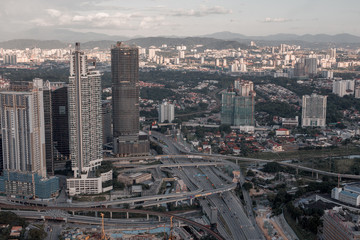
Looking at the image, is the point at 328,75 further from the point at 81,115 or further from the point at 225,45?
the point at 81,115

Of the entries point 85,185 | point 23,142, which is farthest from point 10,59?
point 85,185

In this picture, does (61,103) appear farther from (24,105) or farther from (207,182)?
(207,182)

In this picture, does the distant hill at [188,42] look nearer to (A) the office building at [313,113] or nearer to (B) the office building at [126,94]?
(A) the office building at [313,113]

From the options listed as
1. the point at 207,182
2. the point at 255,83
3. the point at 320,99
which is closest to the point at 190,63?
the point at 255,83

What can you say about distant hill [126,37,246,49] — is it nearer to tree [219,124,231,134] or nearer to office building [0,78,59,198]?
tree [219,124,231,134]

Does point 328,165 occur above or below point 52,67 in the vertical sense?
below

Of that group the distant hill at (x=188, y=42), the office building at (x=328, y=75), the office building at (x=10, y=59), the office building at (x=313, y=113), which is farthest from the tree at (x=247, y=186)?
the distant hill at (x=188, y=42)
